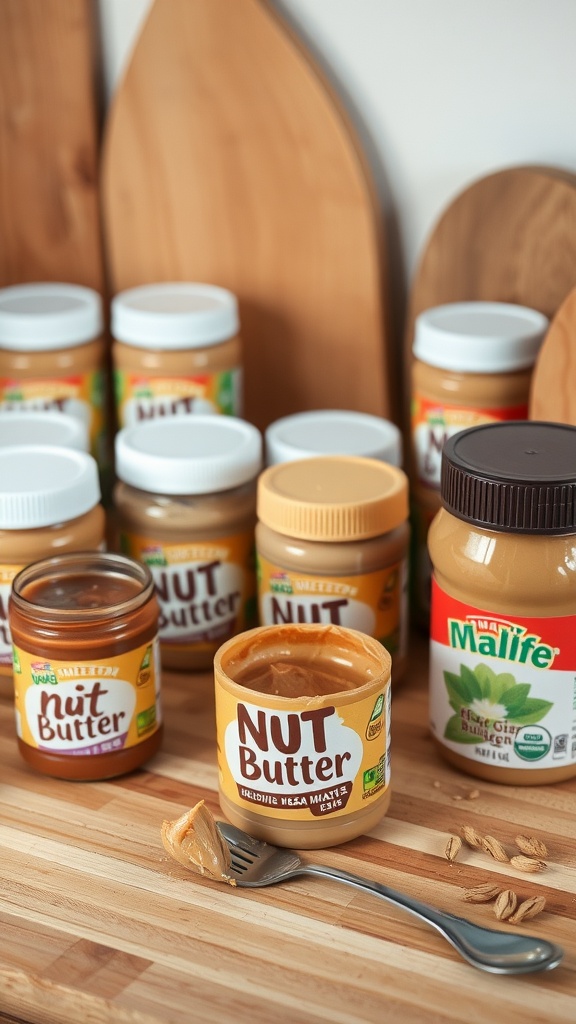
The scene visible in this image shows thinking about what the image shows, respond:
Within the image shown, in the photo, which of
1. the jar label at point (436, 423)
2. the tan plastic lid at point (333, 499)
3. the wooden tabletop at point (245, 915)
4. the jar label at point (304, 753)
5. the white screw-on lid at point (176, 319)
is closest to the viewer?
the wooden tabletop at point (245, 915)

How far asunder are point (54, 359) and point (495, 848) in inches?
25.1

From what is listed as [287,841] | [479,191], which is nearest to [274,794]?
[287,841]

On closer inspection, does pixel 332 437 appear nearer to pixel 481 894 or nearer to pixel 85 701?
pixel 85 701

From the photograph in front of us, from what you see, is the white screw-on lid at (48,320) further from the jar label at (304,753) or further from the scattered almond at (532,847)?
the scattered almond at (532,847)

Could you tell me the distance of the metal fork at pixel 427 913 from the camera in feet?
2.26

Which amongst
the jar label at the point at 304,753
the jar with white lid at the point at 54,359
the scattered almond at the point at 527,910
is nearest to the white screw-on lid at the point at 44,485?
the jar with white lid at the point at 54,359

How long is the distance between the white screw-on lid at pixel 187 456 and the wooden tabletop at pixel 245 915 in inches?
8.9

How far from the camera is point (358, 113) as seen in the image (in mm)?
1132

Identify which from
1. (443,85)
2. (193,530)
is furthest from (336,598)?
(443,85)

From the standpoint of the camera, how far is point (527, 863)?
78 centimetres

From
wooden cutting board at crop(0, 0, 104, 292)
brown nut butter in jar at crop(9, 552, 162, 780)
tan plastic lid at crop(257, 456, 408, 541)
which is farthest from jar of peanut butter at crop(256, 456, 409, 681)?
wooden cutting board at crop(0, 0, 104, 292)

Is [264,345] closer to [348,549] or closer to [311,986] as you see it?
[348,549]

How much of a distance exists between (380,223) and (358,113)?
10 centimetres

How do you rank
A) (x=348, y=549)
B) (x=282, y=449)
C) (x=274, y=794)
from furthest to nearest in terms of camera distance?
(x=282, y=449), (x=348, y=549), (x=274, y=794)
